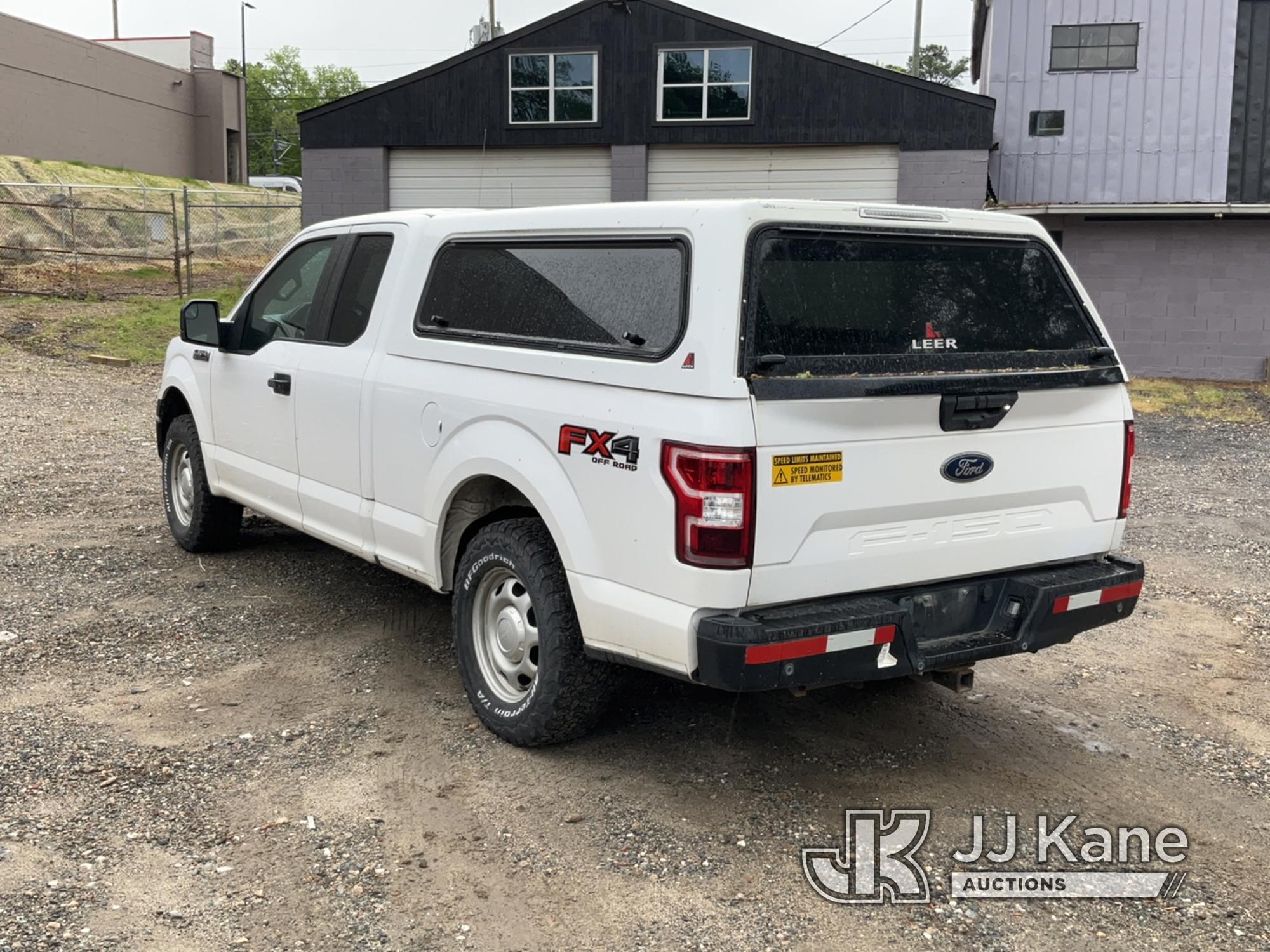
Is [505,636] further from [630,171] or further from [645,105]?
[645,105]

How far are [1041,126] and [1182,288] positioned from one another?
363 centimetres

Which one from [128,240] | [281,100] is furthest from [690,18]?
[281,100]

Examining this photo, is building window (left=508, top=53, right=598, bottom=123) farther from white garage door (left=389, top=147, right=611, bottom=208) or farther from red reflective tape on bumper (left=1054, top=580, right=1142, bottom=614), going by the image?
red reflective tape on bumper (left=1054, top=580, right=1142, bottom=614)

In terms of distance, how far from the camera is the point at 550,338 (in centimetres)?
430

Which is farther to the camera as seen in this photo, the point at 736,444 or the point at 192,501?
the point at 192,501

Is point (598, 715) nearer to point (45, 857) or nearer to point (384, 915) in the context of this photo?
point (384, 915)

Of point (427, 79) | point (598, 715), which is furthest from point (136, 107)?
point (598, 715)

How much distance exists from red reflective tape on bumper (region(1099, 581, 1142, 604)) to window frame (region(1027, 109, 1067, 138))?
1819cm

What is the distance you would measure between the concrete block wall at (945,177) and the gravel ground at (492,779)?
14.9m

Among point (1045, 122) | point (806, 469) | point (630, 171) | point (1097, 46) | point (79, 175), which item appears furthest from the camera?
point (79, 175)

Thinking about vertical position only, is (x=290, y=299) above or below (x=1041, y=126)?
below

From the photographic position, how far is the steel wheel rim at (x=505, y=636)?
4.40 meters

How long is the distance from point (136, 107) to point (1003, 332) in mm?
41801

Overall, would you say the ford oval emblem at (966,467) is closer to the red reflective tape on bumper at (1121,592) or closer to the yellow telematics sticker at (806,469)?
the yellow telematics sticker at (806,469)
